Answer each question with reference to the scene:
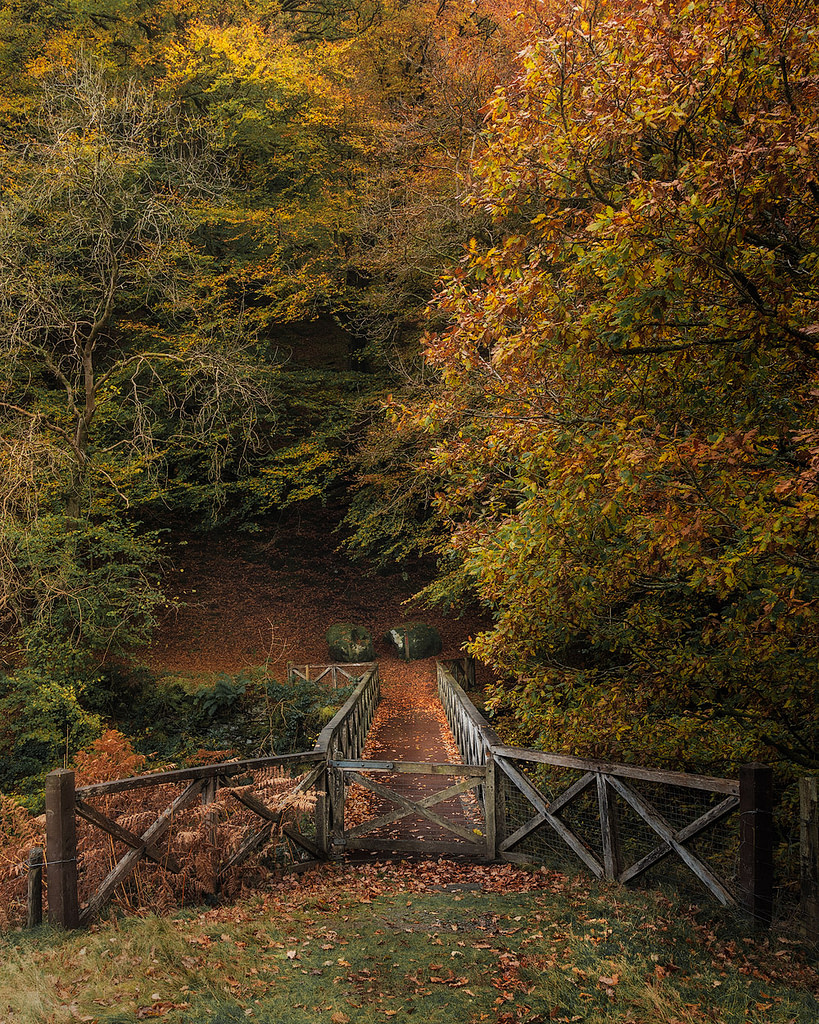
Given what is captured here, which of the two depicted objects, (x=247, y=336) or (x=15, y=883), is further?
(x=247, y=336)

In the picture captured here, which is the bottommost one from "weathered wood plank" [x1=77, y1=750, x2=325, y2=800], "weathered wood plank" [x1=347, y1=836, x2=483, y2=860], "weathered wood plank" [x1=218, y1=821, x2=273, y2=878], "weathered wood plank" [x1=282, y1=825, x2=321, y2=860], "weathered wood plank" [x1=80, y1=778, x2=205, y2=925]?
"weathered wood plank" [x1=347, y1=836, x2=483, y2=860]

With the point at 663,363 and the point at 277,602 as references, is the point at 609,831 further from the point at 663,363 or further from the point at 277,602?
the point at 277,602

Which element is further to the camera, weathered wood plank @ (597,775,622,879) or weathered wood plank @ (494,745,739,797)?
weathered wood plank @ (597,775,622,879)

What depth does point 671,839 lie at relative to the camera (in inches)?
236

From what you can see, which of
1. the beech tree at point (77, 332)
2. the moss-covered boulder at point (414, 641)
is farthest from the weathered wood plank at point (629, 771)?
the moss-covered boulder at point (414, 641)

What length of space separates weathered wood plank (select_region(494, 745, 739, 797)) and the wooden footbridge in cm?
1

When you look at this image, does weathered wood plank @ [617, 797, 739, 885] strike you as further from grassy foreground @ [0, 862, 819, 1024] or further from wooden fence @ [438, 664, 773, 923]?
grassy foreground @ [0, 862, 819, 1024]

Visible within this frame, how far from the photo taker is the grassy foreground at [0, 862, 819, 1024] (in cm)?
418

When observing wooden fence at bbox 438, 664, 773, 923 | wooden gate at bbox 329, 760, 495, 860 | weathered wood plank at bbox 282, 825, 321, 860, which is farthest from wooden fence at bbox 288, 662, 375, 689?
weathered wood plank at bbox 282, 825, 321, 860

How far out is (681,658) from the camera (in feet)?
22.6

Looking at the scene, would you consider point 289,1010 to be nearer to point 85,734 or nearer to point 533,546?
point 533,546

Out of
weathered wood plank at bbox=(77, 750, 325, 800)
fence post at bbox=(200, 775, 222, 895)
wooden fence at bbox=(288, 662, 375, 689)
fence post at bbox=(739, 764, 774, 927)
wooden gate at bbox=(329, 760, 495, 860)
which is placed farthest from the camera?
wooden fence at bbox=(288, 662, 375, 689)

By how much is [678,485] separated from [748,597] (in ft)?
4.61

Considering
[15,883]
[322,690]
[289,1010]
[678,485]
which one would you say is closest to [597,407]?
[678,485]
